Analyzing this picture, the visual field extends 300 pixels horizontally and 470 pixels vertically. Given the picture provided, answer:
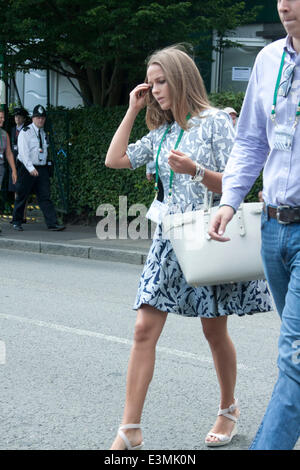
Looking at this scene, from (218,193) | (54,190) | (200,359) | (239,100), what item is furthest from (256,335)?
(54,190)

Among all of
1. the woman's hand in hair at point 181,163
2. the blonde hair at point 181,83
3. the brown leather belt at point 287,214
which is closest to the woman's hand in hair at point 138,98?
the blonde hair at point 181,83

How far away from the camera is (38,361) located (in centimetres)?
532

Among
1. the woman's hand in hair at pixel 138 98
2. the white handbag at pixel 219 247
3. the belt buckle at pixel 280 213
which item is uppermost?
the woman's hand in hair at pixel 138 98

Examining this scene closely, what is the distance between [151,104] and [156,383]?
181cm

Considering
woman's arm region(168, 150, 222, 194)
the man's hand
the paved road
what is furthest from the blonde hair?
the paved road

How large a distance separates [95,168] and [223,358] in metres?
10.4

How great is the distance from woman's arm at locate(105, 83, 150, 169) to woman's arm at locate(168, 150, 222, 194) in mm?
463

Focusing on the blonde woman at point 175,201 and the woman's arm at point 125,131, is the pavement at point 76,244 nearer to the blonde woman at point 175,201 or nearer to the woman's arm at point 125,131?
the woman's arm at point 125,131

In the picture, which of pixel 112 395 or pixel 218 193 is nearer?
pixel 218 193

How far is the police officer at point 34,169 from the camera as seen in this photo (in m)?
12.9

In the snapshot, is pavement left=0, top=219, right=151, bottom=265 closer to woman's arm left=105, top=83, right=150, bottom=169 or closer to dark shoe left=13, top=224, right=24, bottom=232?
dark shoe left=13, top=224, right=24, bottom=232

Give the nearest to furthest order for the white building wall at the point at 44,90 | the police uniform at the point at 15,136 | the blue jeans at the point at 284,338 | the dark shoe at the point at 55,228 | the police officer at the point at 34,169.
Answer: the blue jeans at the point at 284,338
the police officer at the point at 34,169
the dark shoe at the point at 55,228
the police uniform at the point at 15,136
the white building wall at the point at 44,90

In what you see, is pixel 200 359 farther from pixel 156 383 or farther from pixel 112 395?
pixel 112 395
